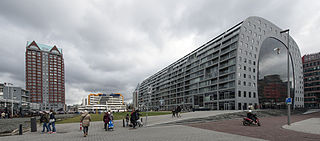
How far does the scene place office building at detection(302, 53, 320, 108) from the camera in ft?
327

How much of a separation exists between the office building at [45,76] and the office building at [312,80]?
144 m

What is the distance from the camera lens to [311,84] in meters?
104

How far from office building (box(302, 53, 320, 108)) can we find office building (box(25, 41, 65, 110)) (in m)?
144

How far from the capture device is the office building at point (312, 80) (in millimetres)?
99762

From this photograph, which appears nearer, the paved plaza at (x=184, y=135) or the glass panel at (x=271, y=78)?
the paved plaza at (x=184, y=135)

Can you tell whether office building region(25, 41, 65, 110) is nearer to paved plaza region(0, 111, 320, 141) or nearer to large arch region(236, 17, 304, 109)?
large arch region(236, 17, 304, 109)

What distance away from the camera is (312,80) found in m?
104

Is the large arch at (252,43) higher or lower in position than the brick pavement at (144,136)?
higher

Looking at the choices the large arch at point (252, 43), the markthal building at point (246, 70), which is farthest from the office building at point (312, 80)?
the large arch at point (252, 43)

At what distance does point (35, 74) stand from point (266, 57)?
128 meters

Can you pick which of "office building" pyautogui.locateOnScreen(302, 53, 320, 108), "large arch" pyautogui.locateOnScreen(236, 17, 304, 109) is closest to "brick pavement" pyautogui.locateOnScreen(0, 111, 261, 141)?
"large arch" pyautogui.locateOnScreen(236, 17, 304, 109)

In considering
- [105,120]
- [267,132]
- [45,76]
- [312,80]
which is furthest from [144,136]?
[45,76]

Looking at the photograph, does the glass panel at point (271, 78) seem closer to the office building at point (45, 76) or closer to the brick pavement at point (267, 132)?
the brick pavement at point (267, 132)

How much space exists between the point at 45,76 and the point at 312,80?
16235 centimetres
